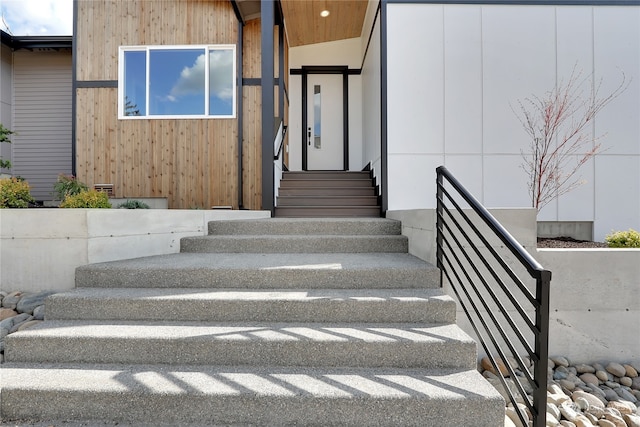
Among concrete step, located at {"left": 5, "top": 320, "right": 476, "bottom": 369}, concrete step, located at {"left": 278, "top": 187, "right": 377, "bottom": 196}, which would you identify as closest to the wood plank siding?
concrete step, located at {"left": 278, "top": 187, "right": 377, "bottom": 196}

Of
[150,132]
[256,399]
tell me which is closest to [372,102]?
[150,132]

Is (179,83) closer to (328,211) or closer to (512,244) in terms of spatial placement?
(328,211)

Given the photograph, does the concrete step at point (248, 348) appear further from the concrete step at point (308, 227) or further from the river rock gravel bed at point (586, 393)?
the concrete step at point (308, 227)

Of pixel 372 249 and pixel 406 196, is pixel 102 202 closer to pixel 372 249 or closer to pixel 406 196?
pixel 372 249

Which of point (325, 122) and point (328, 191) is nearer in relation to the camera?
point (328, 191)

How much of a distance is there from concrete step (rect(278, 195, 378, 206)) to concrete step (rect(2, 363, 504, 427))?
3.50 metres

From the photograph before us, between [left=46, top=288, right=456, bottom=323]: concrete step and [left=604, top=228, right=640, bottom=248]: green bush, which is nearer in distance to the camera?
[left=46, top=288, right=456, bottom=323]: concrete step

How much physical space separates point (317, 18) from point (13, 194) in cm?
560

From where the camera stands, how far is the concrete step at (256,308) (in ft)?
7.20

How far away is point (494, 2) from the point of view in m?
4.57

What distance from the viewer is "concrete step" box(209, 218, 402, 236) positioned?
370 cm

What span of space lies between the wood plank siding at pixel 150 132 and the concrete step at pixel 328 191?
2.51ft

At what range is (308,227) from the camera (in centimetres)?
373

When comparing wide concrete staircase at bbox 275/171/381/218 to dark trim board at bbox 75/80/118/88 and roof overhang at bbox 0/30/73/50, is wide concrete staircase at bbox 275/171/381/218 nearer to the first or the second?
dark trim board at bbox 75/80/118/88
